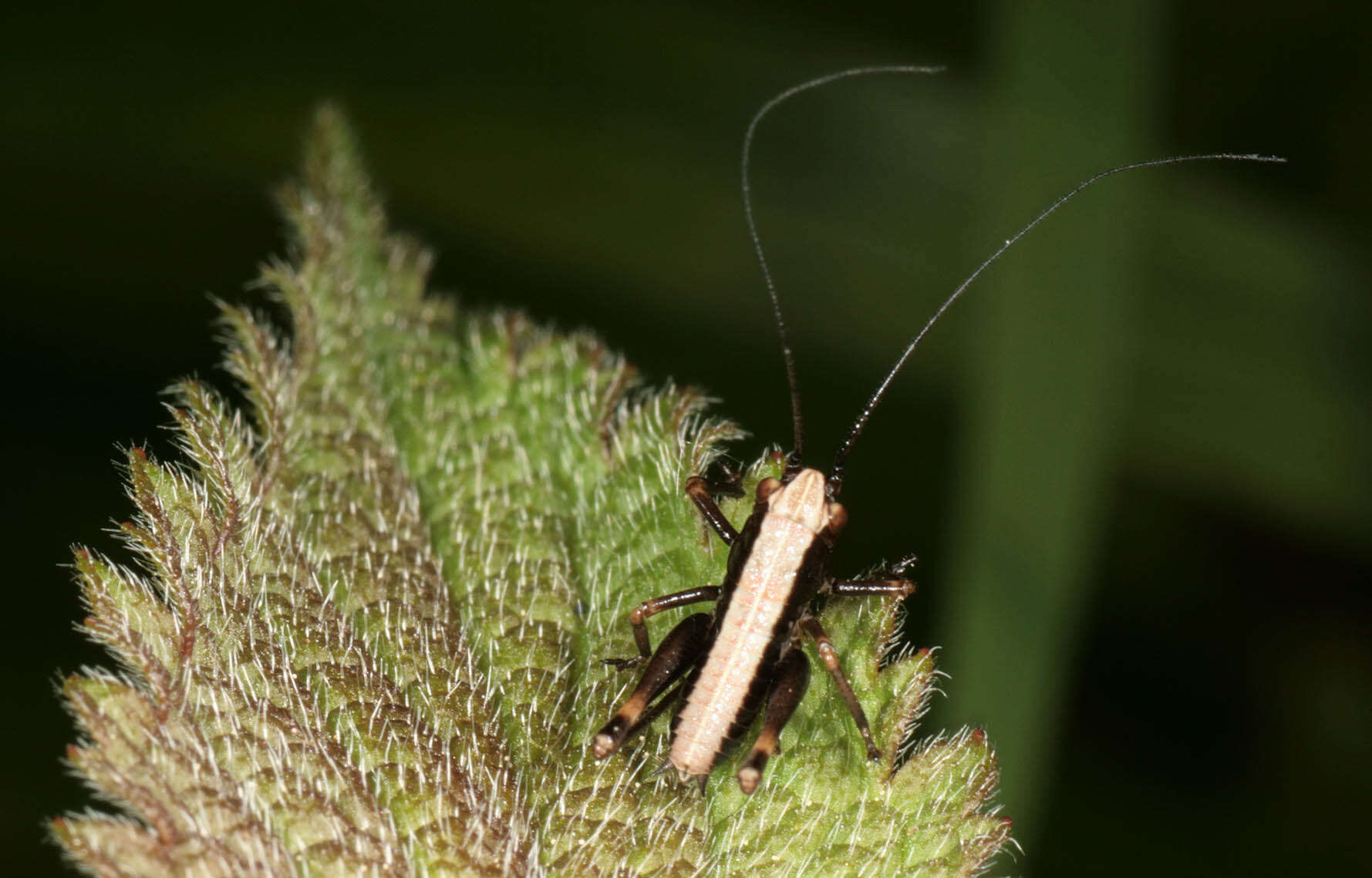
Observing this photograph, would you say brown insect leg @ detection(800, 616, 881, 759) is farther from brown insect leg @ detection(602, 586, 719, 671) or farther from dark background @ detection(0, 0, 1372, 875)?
dark background @ detection(0, 0, 1372, 875)

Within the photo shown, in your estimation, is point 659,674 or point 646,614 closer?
point 659,674

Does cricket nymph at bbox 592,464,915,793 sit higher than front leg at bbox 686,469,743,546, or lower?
lower

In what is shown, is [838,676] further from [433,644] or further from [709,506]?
[433,644]

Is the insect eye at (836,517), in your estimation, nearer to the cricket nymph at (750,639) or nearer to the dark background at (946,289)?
the cricket nymph at (750,639)

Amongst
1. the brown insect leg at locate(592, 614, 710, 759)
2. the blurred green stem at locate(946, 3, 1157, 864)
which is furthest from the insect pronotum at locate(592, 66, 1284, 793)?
the blurred green stem at locate(946, 3, 1157, 864)

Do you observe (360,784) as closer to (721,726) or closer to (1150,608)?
(721,726)

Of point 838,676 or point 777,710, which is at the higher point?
point 838,676

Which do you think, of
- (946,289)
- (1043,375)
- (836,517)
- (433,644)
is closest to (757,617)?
(836,517)
